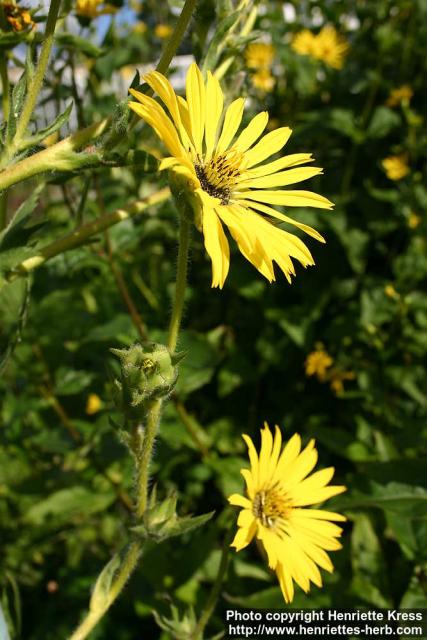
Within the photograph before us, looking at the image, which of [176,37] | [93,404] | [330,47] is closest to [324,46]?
[330,47]

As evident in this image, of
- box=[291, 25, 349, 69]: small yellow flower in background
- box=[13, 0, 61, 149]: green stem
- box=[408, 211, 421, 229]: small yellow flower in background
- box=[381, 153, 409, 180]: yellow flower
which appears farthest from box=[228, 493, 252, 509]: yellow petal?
box=[291, 25, 349, 69]: small yellow flower in background

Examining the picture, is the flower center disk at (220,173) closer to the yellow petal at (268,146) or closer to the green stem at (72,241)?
the yellow petal at (268,146)

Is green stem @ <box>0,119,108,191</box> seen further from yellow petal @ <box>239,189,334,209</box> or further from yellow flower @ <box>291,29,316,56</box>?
yellow flower @ <box>291,29,316,56</box>

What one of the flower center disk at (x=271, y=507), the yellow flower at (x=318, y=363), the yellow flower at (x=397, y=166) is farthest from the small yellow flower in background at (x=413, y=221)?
the flower center disk at (x=271, y=507)

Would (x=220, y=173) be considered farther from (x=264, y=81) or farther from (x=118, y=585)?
(x=264, y=81)

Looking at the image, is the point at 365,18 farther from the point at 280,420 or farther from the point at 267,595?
the point at 267,595

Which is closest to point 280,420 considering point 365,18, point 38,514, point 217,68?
point 38,514
